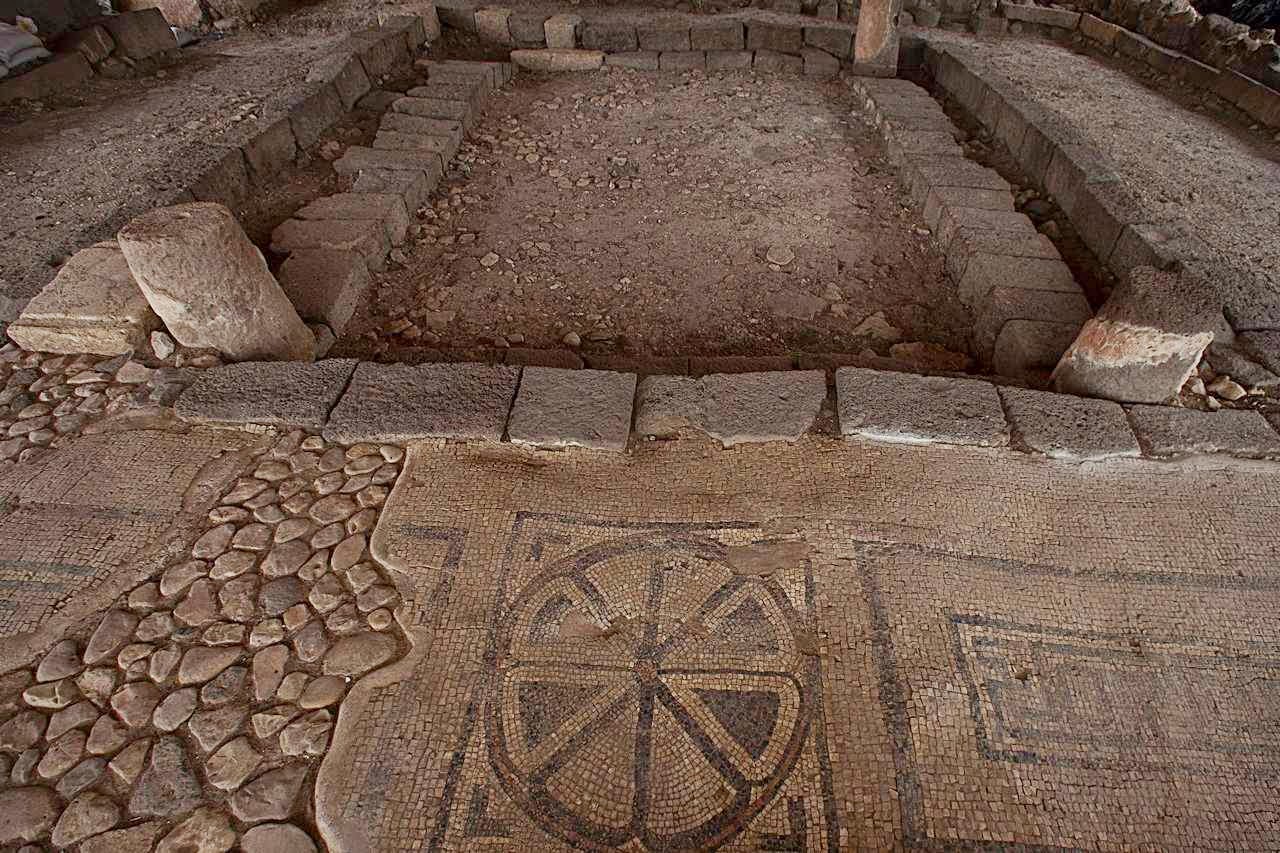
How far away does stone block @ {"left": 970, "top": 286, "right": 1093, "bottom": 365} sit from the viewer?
388 centimetres

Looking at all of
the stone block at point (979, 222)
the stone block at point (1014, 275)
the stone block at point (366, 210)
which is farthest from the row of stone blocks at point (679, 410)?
the stone block at point (979, 222)

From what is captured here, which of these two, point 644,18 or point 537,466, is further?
point 644,18

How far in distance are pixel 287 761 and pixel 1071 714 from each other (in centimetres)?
250

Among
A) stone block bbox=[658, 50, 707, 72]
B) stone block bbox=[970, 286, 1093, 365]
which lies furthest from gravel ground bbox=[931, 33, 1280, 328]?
stone block bbox=[658, 50, 707, 72]

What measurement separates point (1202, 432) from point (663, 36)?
7.08 m

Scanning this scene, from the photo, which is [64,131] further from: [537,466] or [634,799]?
[634,799]

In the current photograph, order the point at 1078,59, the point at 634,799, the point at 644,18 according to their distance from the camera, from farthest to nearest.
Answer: the point at 644,18 → the point at 1078,59 → the point at 634,799

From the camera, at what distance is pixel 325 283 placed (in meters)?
4.07

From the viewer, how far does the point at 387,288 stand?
15.0ft

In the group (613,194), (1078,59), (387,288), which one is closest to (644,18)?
(613,194)

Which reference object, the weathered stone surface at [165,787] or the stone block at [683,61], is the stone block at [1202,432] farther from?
the stone block at [683,61]

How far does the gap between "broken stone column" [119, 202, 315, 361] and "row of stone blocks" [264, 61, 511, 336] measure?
1.66 feet

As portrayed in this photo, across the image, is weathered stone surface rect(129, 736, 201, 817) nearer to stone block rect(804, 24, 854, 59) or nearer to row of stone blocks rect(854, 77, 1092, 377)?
row of stone blocks rect(854, 77, 1092, 377)

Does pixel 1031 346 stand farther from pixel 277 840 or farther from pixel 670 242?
pixel 277 840
